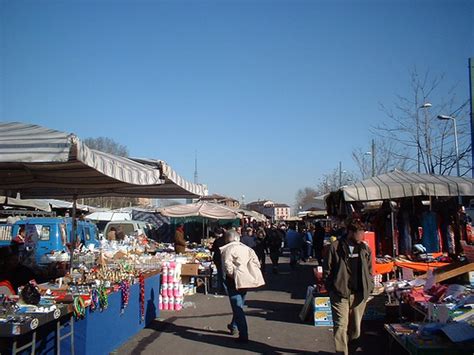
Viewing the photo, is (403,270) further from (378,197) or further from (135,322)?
(135,322)

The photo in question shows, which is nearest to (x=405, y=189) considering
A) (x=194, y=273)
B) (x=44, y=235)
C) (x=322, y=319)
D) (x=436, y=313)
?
(x=322, y=319)

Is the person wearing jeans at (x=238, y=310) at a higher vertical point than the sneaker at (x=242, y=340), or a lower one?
higher

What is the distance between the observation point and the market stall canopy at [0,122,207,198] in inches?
154

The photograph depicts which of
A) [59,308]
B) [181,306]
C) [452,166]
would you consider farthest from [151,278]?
[452,166]

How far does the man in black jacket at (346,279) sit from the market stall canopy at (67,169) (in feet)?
8.92

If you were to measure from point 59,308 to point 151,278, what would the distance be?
3.88 metres

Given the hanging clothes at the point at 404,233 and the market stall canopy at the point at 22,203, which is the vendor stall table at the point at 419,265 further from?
the market stall canopy at the point at 22,203

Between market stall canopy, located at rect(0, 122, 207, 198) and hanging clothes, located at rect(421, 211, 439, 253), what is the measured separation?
520 cm

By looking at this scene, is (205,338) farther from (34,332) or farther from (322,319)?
(34,332)

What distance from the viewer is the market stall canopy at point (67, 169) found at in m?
3.92

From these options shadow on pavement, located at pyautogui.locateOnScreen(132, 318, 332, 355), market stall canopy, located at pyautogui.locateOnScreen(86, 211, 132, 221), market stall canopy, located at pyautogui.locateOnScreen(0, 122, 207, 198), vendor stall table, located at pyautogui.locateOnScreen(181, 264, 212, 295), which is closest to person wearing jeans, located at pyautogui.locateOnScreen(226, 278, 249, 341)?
shadow on pavement, located at pyautogui.locateOnScreen(132, 318, 332, 355)

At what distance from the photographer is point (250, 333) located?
8.21 metres

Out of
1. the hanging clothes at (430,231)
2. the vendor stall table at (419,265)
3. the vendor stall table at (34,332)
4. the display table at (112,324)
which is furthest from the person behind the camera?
the hanging clothes at (430,231)

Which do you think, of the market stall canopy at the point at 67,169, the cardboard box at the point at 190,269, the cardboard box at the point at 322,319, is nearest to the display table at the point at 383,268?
the cardboard box at the point at 322,319
